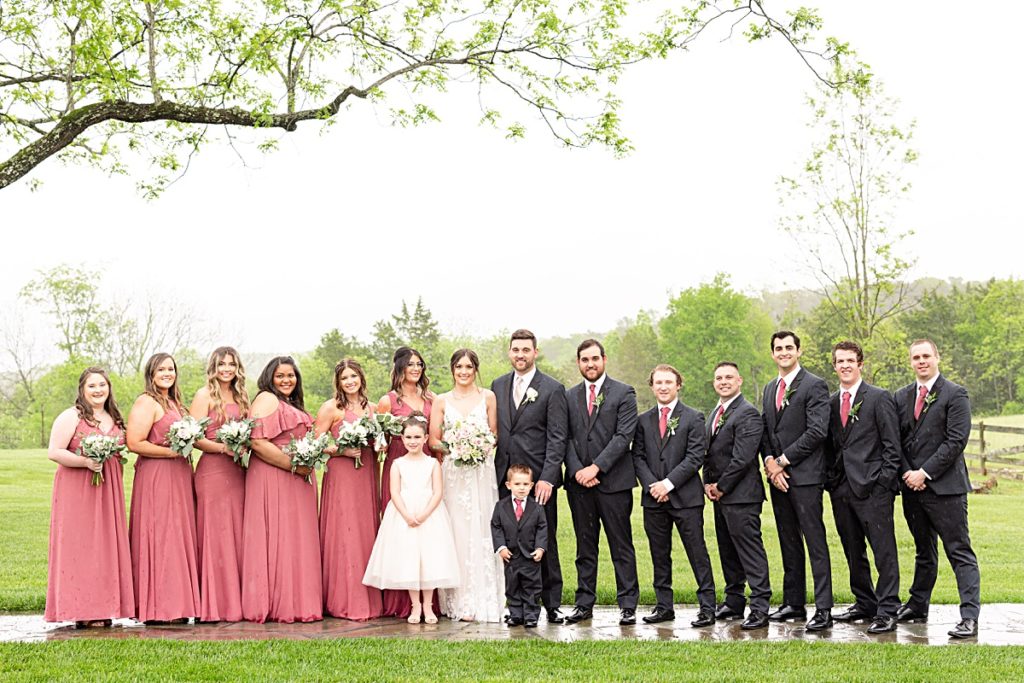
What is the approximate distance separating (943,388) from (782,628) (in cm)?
244

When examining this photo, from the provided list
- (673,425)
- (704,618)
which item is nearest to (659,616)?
(704,618)

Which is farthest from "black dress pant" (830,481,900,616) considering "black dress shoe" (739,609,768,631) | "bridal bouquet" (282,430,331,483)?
"bridal bouquet" (282,430,331,483)

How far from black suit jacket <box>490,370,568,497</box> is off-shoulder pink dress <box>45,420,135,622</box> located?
130 inches

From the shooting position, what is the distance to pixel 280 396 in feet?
30.6

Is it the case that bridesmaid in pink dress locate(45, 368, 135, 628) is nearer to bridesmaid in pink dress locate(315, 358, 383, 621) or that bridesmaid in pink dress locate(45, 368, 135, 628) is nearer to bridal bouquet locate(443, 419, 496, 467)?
bridesmaid in pink dress locate(315, 358, 383, 621)

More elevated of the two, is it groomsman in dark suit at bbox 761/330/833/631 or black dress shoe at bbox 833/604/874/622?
groomsman in dark suit at bbox 761/330/833/631

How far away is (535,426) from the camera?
919cm

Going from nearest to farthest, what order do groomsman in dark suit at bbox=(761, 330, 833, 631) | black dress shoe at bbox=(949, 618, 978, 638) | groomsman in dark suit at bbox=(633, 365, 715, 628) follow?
black dress shoe at bbox=(949, 618, 978, 638) → groomsman in dark suit at bbox=(761, 330, 833, 631) → groomsman in dark suit at bbox=(633, 365, 715, 628)

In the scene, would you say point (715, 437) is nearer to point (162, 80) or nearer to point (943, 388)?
point (943, 388)

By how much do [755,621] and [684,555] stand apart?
6.40 meters

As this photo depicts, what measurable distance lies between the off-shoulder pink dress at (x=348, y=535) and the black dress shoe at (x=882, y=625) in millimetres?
4239

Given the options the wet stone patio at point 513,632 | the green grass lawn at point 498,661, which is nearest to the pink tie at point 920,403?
the wet stone patio at point 513,632

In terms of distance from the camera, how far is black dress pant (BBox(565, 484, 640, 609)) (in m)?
9.10

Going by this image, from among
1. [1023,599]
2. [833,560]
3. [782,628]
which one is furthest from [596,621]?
[833,560]
